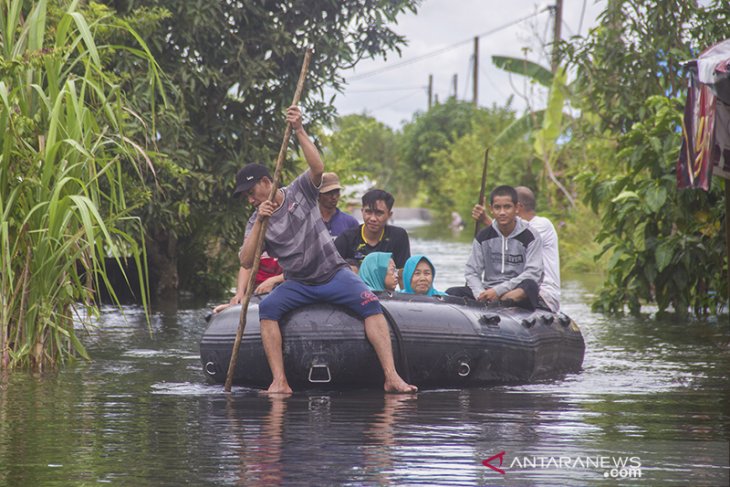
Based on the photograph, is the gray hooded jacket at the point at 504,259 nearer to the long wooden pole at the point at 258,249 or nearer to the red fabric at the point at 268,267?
the red fabric at the point at 268,267

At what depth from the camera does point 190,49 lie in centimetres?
1577

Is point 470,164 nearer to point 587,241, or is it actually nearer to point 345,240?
point 587,241

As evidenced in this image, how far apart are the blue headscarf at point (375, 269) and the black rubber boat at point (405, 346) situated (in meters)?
0.36

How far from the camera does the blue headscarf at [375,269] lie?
33.1 feet

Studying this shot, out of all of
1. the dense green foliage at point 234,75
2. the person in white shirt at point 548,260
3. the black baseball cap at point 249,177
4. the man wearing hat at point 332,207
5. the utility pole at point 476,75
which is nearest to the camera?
the black baseball cap at point 249,177

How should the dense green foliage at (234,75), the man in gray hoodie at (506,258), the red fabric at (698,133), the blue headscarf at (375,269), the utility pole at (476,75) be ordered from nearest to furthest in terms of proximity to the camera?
1. the blue headscarf at (375,269)
2. the man in gray hoodie at (506,258)
3. the red fabric at (698,133)
4. the dense green foliage at (234,75)
5. the utility pole at (476,75)

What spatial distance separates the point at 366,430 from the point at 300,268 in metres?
1.83

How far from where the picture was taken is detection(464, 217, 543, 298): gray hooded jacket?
10.4 m

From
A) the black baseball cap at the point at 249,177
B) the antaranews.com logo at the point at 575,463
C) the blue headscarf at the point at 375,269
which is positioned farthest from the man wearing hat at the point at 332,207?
the antaranews.com logo at the point at 575,463

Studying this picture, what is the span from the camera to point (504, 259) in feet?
34.7

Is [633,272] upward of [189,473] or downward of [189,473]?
upward

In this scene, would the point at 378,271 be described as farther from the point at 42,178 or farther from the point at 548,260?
the point at 42,178

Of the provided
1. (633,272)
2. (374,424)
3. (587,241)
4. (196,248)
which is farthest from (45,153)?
(587,241)

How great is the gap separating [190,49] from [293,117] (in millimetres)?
7563
